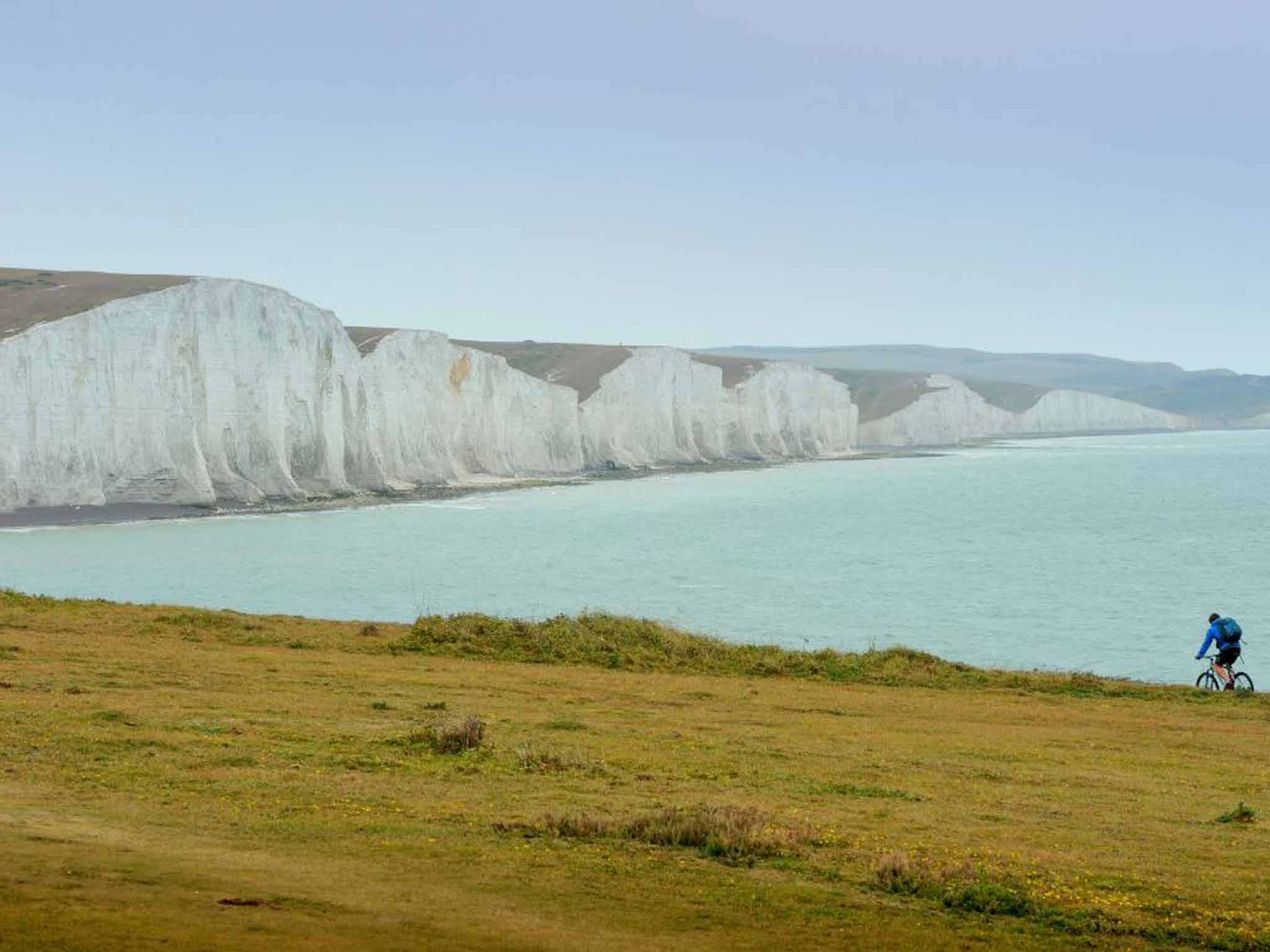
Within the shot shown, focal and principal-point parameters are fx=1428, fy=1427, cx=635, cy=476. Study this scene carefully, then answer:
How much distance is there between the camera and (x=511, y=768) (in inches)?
589

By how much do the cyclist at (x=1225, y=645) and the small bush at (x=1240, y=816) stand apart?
10606mm

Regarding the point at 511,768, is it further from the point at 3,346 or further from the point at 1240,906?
the point at 3,346

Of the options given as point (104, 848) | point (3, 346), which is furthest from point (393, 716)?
point (3, 346)

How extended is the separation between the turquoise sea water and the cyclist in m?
7.82

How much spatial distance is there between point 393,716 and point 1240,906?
36.5 feet

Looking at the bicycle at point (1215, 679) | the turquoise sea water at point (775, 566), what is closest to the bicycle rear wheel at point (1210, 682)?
the bicycle at point (1215, 679)

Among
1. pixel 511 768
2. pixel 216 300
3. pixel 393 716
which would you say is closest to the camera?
pixel 511 768

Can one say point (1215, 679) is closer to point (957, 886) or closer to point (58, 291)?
point (957, 886)

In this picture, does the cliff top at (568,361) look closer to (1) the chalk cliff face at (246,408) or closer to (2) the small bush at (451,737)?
(1) the chalk cliff face at (246,408)

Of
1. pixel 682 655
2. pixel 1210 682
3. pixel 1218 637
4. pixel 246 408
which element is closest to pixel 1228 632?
pixel 1218 637

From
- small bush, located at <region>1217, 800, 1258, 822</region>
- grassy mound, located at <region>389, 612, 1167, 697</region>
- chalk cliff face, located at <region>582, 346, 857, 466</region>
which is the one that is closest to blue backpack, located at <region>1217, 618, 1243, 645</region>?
grassy mound, located at <region>389, 612, 1167, 697</region>

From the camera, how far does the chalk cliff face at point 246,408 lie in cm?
7100

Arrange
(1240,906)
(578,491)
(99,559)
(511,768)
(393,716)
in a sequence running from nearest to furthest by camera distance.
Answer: (1240,906), (511,768), (393,716), (99,559), (578,491)

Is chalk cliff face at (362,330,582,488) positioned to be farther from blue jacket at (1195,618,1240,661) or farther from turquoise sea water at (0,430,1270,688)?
blue jacket at (1195,618,1240,661)
